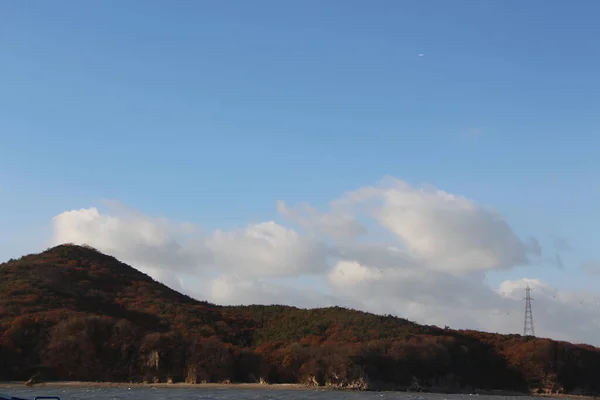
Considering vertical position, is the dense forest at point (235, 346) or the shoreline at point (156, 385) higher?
the dense forest at point (235, 346)

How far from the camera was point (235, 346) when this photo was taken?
124m

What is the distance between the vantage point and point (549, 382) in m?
122

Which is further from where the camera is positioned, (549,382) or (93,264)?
(93,264)

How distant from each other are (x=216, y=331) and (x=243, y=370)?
2233cm

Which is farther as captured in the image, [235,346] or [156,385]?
[235,346]

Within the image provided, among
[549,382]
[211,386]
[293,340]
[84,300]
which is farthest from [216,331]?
[549,382]

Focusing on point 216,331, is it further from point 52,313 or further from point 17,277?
point 17,277

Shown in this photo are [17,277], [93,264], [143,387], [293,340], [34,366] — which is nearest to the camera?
[143,387]

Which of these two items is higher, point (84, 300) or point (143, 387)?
point (84, 300)

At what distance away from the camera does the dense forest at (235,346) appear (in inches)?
4284

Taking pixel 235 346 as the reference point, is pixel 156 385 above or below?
below

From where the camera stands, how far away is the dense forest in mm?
108812

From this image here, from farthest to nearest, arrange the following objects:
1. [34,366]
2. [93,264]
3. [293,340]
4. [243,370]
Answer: [93,264] → [293,340] → [243,370] → [34,366]

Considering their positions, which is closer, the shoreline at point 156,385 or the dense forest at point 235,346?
the shoreline at point 156,385
